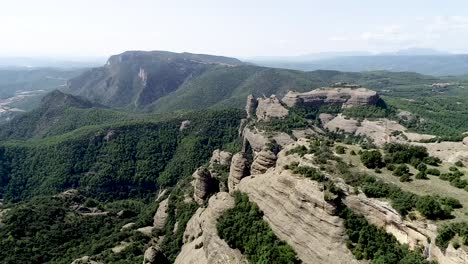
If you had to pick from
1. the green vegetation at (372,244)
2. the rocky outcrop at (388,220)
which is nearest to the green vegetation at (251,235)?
the green vegetation at (372,244)

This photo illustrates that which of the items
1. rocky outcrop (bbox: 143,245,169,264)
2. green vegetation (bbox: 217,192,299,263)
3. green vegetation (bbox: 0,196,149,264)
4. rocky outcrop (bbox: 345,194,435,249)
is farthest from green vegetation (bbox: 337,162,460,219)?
green vegetation (bbox: 0,196,149,264)

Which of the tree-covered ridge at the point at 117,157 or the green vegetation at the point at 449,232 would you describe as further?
the tree-covered ridge at the point at 117,157

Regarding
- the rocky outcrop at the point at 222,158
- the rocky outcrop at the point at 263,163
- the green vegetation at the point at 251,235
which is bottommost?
the rocky outcrop at the point at 222,158

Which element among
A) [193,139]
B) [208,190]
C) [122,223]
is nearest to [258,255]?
[208,190]

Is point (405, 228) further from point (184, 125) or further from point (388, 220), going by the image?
point (184, 125)

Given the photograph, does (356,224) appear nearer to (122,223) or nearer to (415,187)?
(415,187)

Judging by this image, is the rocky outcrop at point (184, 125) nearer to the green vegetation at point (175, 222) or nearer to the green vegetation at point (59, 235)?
the green vegetation at point (59, 235)

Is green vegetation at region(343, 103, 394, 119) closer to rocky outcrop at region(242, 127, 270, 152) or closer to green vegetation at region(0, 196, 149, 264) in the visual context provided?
rocky outcrop at region(242, 127, 270, 152)
